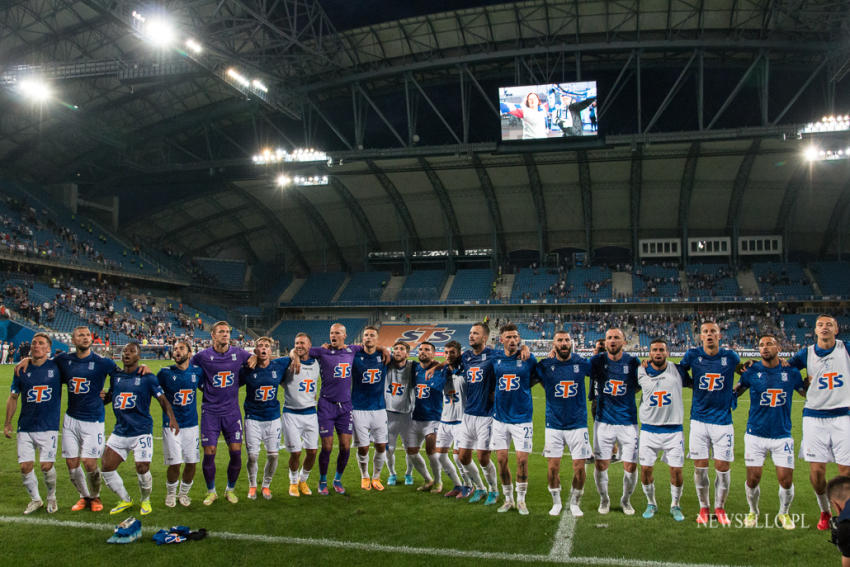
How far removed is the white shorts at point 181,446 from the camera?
792 centimetres

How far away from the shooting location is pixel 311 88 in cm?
3772

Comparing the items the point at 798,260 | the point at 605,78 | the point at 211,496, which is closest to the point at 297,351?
the point at 211,496

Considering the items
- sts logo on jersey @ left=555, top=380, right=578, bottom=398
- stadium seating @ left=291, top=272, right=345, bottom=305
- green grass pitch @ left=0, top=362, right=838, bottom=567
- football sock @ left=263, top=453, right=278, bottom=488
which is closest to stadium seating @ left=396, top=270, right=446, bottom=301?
stadium seating @ left=291, top=272, right=345, bottom=305

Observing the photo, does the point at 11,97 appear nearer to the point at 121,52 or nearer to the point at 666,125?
the point at 121,52

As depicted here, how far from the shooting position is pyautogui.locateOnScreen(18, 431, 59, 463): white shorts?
306 inches

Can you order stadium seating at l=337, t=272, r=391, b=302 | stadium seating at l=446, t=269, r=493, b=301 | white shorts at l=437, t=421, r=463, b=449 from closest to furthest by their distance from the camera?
white shorts at l=437, t=421, r=463, b=449
stadium seating at l=446, t=269, r=493, b=301
stadium seating at l=337, t=272, r=391, b=302

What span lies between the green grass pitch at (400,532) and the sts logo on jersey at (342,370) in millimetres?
1783

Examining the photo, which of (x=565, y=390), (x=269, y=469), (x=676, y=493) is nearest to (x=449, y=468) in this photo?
(x=565, y=390)

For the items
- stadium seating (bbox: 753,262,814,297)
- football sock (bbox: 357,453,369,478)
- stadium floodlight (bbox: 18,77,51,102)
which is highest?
stadium floodlight (bbox: 18,77,51,102)

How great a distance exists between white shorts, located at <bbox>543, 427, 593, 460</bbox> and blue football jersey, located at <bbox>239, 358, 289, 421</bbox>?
3951mm

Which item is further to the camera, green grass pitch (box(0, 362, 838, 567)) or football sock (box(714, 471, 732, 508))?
football sock (box(714, 471, 732, 508))

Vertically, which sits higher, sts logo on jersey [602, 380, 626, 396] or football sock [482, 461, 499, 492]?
sts logo on jersey [602, 380, 626, 396]

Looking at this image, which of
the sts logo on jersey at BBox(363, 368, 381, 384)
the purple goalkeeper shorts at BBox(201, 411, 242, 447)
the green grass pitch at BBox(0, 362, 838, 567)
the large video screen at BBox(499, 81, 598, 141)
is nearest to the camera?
the green grass pitch at BBox(0, 362, 838, 567)

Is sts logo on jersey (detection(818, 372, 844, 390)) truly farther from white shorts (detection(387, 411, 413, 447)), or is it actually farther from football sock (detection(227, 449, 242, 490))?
football sock (detection(227, 449, 242, 490))
